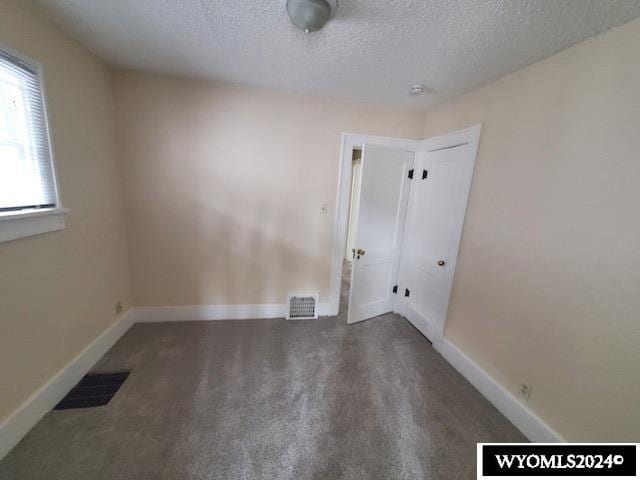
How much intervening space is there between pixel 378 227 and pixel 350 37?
64.9 inches

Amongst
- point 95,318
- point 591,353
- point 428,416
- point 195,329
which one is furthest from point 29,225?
point 591,353

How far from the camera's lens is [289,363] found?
1.94 metres

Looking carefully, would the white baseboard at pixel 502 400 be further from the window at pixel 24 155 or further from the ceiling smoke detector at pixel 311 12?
the window at pixel 24 155

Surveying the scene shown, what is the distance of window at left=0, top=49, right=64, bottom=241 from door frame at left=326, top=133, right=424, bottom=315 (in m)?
2.17

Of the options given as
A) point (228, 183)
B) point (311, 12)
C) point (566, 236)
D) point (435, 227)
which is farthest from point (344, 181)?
point (566, 236)

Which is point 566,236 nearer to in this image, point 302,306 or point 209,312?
point 302,306

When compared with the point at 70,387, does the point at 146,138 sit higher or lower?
higher

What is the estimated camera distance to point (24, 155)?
1266mm

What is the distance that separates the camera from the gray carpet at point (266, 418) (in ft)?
3.86

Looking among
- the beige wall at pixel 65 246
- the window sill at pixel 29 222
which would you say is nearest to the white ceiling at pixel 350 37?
the beige wall at pixel 65 246

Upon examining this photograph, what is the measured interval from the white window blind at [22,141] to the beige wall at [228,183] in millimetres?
748

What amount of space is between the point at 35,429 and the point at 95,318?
28.7 inches

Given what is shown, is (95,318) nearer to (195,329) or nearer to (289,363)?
(195,329)

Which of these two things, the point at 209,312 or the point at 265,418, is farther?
the point at 209,312
